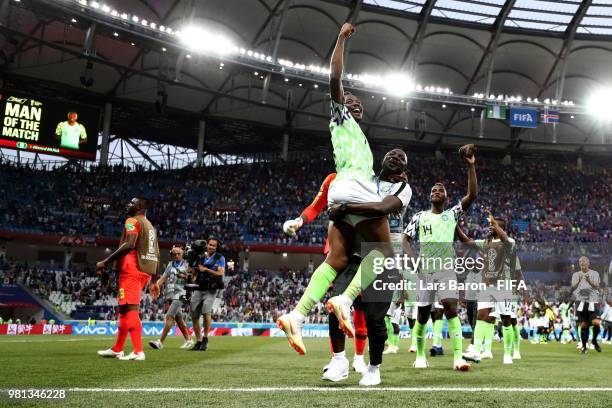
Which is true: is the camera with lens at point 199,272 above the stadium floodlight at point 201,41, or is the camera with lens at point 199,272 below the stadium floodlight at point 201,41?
below

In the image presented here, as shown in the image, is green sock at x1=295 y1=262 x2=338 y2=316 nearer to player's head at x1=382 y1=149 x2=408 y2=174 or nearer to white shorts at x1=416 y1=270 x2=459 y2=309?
player's head at x1=382 y1=149 x2=408 y2=174

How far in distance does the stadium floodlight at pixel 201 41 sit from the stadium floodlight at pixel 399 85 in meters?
9.07

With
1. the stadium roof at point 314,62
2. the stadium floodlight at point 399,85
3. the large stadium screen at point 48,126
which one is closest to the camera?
the large stadium screen at point 48,126

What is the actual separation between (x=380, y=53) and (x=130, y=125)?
2028 centimetres

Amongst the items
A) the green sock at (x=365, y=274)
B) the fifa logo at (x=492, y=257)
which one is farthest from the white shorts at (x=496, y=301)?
the green sock at (x=365, y=274)

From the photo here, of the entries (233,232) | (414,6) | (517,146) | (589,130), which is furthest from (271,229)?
(589,130)

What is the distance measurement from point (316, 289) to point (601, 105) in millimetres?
40092

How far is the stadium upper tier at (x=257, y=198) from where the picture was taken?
3456 cm

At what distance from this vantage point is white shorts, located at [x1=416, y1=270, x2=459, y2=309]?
6574 mm

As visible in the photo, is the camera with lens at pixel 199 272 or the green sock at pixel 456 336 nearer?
the green sock at pixel 456 336

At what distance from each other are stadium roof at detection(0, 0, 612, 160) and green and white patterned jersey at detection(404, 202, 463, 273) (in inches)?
1001

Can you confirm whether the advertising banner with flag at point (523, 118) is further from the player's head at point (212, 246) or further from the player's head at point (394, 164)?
the player's head at point (394, 164)

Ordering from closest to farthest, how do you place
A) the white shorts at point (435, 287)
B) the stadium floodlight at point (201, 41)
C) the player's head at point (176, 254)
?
the white shorts at point (435, 287) < the player's head at point (176, 254) < the stadium floodlight at point (201, 41)

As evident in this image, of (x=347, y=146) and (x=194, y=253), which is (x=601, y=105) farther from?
(x=347, y=146)
